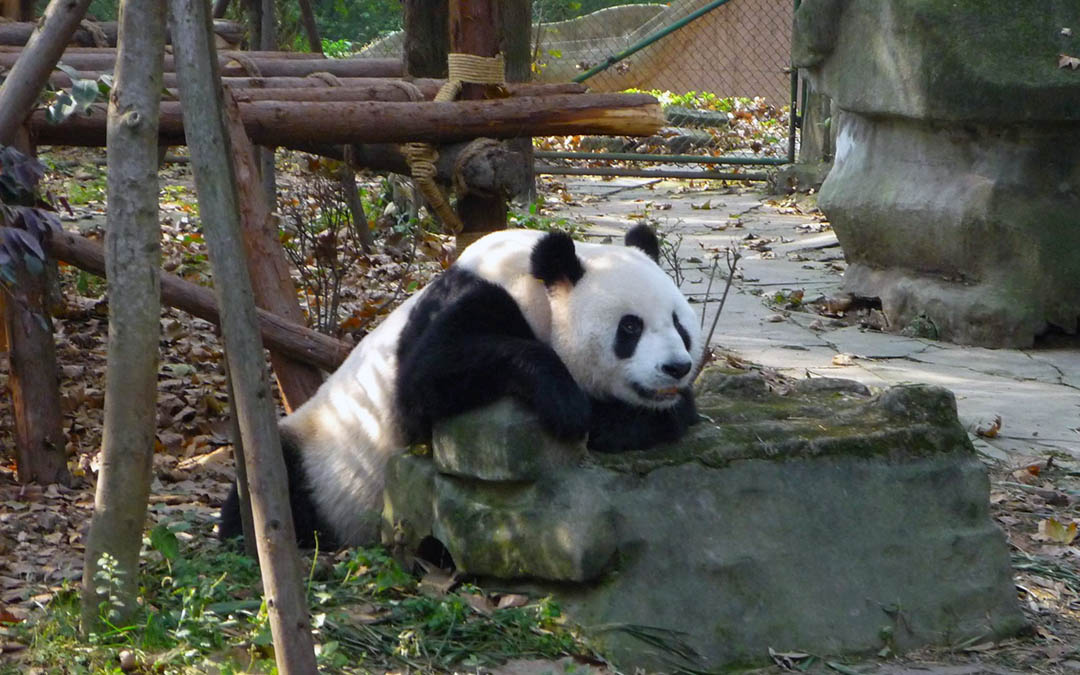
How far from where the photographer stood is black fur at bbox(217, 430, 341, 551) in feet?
13.5

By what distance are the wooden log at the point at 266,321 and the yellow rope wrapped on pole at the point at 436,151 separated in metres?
0.77

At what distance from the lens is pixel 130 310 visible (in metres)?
3.06

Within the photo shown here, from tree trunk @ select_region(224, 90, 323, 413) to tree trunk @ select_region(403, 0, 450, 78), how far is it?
315 centimetres

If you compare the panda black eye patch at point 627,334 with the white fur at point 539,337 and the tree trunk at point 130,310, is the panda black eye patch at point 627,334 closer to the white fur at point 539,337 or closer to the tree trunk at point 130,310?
the white fur at point 539,337

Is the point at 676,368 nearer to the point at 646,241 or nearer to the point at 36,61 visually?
the point at 646,241

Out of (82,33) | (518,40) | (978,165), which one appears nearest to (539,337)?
(82,33)

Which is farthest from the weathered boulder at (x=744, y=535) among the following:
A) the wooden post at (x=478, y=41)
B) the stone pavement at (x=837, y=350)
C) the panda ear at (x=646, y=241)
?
the wooden post at (x=478, y=41)

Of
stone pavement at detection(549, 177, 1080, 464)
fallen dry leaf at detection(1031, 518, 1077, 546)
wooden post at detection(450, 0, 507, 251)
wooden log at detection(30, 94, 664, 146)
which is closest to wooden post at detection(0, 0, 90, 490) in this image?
wooden log at detection(30, 94, 664, 146)

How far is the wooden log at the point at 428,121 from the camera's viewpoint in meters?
5.26

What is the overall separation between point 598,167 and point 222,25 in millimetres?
7863

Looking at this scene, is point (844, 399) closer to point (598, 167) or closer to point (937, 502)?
point (937, 502)

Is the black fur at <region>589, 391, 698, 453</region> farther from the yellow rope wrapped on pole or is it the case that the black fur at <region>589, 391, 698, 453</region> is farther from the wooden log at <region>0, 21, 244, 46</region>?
the wooden log at <region>0, 21, 244, 46</region>

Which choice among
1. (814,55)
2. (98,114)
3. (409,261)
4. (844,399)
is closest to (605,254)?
(844,399)

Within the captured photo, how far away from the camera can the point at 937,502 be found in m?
3.74
